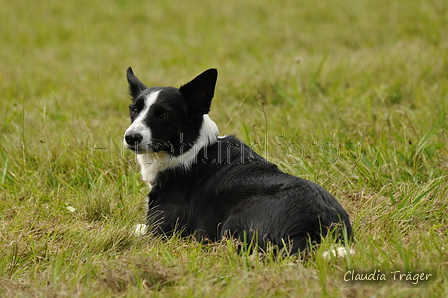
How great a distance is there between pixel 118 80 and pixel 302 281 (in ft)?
18.6

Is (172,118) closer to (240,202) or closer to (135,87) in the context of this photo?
(135,87)

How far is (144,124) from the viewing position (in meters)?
3.50

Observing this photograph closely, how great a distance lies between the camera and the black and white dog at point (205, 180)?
3109 mm

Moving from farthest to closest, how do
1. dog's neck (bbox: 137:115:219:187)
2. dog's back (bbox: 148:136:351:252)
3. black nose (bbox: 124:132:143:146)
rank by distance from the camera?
dog's neck (bbox: 137:115:219:187) → black nose (bbox: 124:132:143:146) → dog's back (bbox: 148:136:351:252)

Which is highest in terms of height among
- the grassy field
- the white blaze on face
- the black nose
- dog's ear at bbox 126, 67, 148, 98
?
dog's ear at bbox 126, 67, 148, 98

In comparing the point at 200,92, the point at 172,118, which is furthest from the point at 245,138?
the point at 172,118

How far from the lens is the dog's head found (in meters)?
3.51

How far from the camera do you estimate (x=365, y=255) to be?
2.78 meters

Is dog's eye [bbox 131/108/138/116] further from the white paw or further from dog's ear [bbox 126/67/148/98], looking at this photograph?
the white paw

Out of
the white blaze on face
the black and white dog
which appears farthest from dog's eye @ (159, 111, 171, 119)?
the white blaze on face

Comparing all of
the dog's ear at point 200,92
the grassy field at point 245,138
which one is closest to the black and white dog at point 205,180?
the dog's ear at point 200,92

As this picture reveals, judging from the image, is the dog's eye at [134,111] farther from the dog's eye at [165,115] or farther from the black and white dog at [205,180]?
the dog's eye at [165,115]

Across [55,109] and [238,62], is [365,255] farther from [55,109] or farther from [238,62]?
[238,62]

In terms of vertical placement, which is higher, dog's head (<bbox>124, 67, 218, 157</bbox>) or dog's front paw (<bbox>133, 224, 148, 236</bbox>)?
dog's head (<bbox>124, 67, 218, 157</bbox>)
